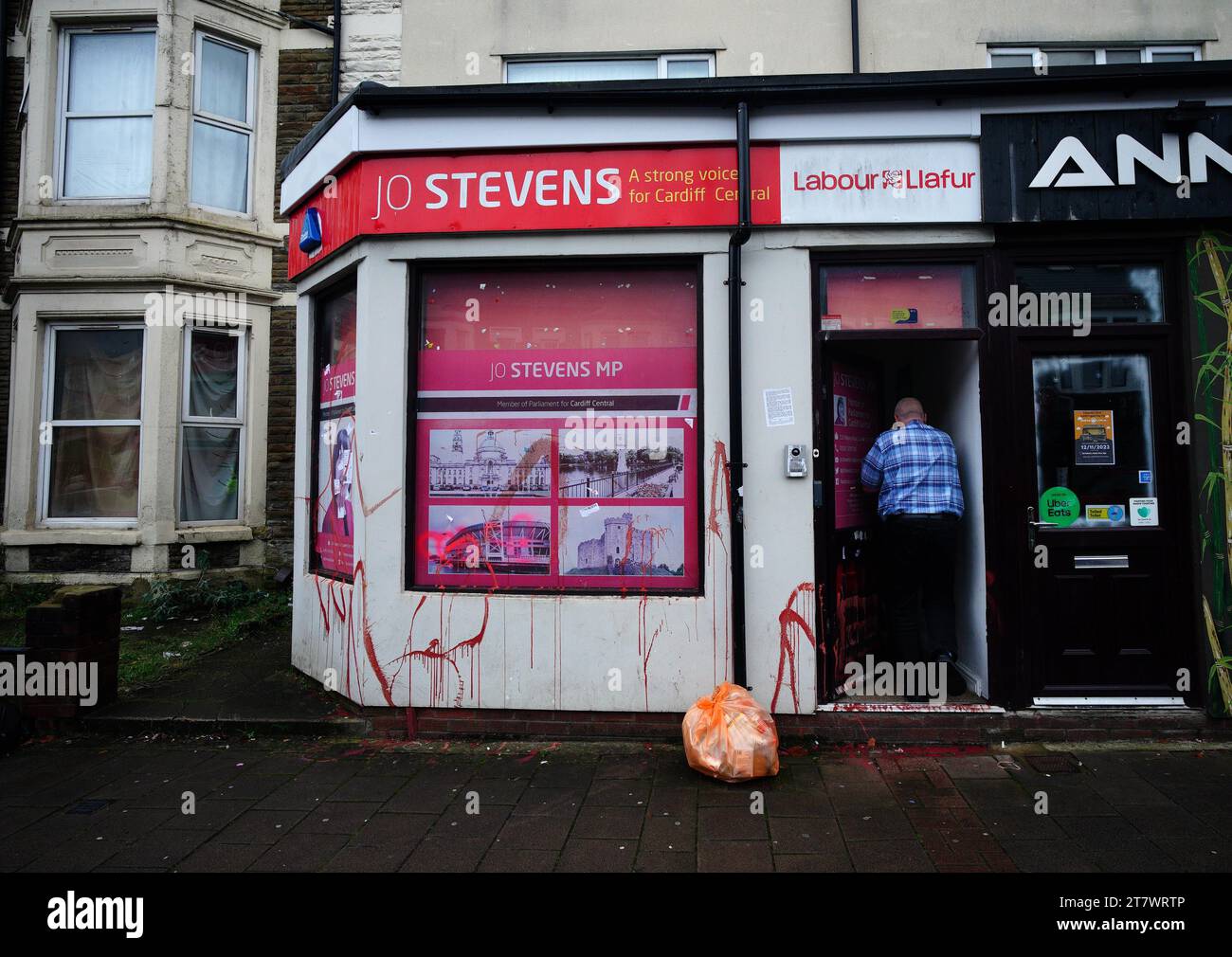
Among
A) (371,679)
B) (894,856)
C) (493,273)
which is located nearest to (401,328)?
(493,273)

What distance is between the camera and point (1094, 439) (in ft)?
15.8

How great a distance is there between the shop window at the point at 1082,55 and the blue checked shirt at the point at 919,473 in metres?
3.88

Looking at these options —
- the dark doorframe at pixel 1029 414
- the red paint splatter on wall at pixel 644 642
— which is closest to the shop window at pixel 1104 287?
the dark doorframe at pixel 1029 414

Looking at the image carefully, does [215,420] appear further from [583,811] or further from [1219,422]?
[1219,422]

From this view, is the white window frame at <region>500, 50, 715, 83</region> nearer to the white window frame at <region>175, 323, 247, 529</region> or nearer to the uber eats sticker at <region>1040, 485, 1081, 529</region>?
the uber eats sticker at <region>1040, 485, 1081, 529</region>

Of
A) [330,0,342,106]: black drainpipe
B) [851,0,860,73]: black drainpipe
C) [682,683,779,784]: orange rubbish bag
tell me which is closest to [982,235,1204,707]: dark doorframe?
[682,683,779,784]: orange rubbish bag

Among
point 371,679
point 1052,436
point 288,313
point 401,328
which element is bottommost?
point 371,679

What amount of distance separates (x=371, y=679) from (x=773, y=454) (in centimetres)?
305

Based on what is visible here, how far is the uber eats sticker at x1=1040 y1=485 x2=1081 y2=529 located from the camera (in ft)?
15.7

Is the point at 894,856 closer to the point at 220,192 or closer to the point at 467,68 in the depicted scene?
the point at 467,68

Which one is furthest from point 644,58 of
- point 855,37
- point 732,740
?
point 732,740

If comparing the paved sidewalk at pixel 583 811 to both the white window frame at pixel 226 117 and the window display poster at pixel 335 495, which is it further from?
the white window frame at pixel 226 117

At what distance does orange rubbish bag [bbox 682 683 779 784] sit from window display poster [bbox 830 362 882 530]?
60.0 inches

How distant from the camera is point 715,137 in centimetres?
484
